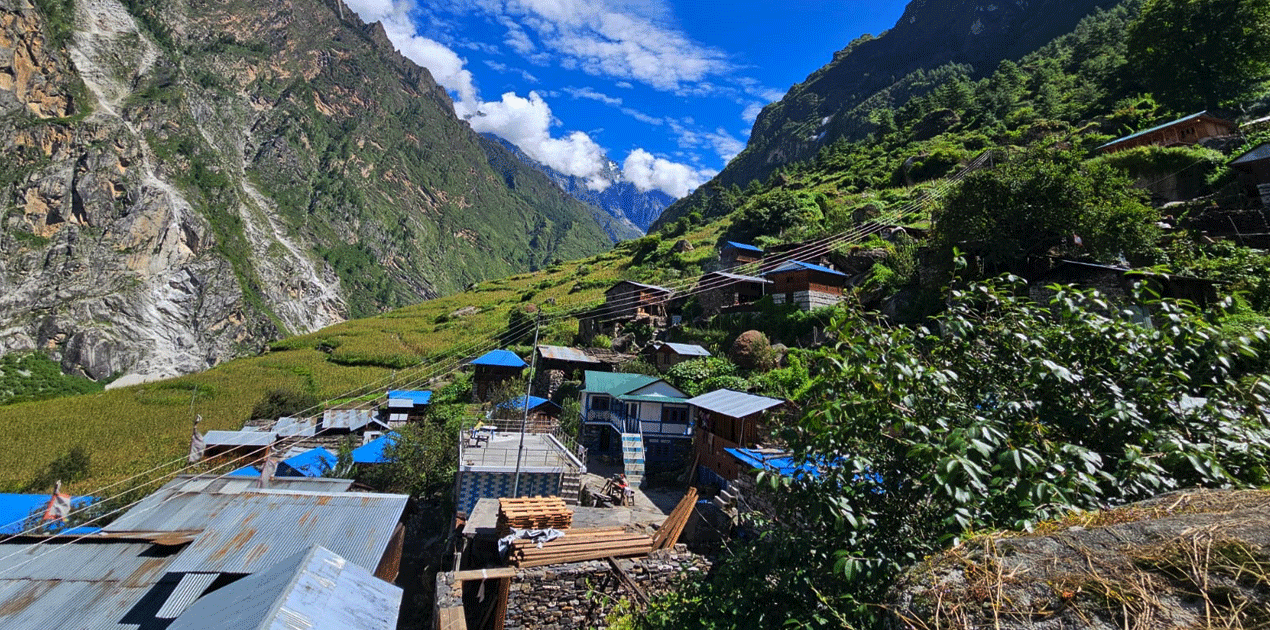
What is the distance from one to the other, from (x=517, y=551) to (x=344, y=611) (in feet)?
18.3

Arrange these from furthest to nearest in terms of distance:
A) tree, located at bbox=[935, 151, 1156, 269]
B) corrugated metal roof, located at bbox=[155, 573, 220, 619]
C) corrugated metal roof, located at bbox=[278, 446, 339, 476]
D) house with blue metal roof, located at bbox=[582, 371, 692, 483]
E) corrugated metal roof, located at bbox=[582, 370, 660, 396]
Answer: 1. corrugated metal roof, located at bbox=[582, 370, 660, 396]
2. corrugated metal roof, located at bbox=[278, 446, 339, 476]
3. house with blue metal roof, located at bbox=[582, 371, 692, 483]
4. tree, located at bbox=[935, 151, 1156, 269]
5. corrugated metal roof, located at bbox=[155, 573, 220, 619]

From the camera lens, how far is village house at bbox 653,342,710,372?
28.1 m

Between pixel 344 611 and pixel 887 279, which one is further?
pixel 887 279

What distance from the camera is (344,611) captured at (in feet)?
19.5

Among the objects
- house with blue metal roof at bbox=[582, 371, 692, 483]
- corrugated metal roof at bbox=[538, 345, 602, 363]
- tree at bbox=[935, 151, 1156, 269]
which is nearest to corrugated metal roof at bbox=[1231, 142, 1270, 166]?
tree at bbox=[935, 151, 1156, 269]

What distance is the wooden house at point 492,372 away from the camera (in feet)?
107

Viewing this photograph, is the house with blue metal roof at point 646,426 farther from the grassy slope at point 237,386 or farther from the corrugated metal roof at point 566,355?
the grassy slope at point 237,386

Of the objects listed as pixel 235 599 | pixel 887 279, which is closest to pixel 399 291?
pixel 887 279

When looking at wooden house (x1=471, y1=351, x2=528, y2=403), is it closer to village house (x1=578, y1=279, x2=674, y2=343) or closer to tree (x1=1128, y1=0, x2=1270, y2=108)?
village house (x1=578, y1=279, x2=674, y2=343)

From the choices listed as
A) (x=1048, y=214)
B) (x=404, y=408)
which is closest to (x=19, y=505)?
(x=404, y=408)

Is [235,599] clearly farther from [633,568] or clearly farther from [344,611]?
[633,568]

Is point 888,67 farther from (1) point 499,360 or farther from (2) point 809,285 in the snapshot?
(1) point 499,360

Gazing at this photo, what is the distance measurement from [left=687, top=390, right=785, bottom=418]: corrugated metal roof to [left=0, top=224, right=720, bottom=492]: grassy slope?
20390mm

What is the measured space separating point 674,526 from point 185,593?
32.9 feet
